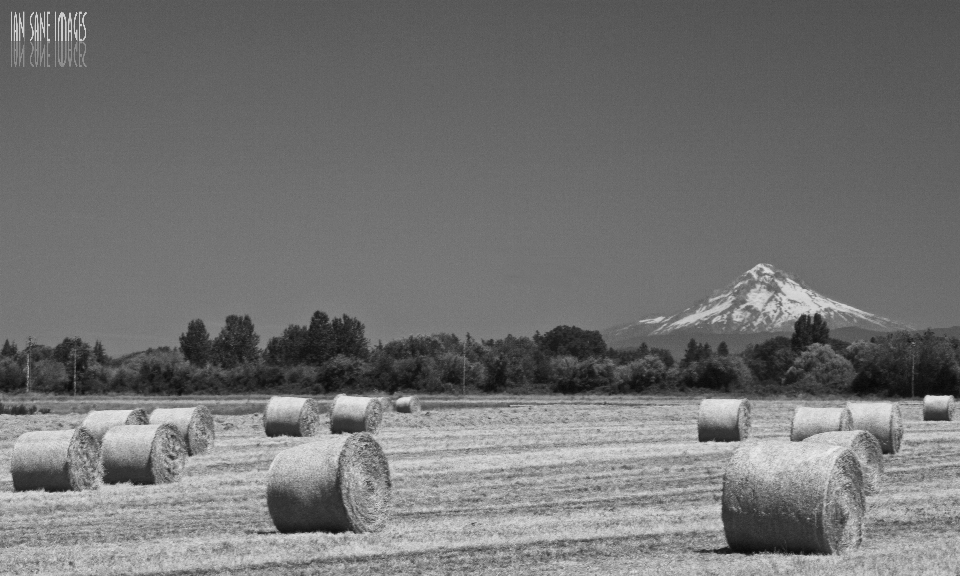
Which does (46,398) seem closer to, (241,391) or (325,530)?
(241,391)

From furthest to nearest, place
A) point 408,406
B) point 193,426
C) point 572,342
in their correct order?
point 572,342
point 408,406
point 193,426

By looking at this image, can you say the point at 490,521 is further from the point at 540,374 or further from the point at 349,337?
the point at 349,337

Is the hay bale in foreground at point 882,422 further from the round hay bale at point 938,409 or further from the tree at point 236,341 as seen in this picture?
the tree at point 236,341

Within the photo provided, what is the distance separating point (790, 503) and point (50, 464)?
14016 mm

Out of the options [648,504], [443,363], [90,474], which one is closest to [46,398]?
[443,363]

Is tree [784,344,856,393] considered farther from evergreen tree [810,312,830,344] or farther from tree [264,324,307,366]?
tree [264,324,307,366]

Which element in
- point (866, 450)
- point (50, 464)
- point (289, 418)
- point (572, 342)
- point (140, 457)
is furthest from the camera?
point (572, 342)

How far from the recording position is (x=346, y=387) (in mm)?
90875

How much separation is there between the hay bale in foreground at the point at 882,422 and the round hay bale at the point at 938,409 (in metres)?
14.3

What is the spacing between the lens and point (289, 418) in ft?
119

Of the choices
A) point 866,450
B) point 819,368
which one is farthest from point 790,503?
point 819,368

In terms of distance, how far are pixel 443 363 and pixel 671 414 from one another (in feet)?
167

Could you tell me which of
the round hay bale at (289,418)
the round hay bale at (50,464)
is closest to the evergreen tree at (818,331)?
the round hay bale at (289,418)

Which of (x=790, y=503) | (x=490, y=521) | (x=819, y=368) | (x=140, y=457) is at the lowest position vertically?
(x=490, y=521)
